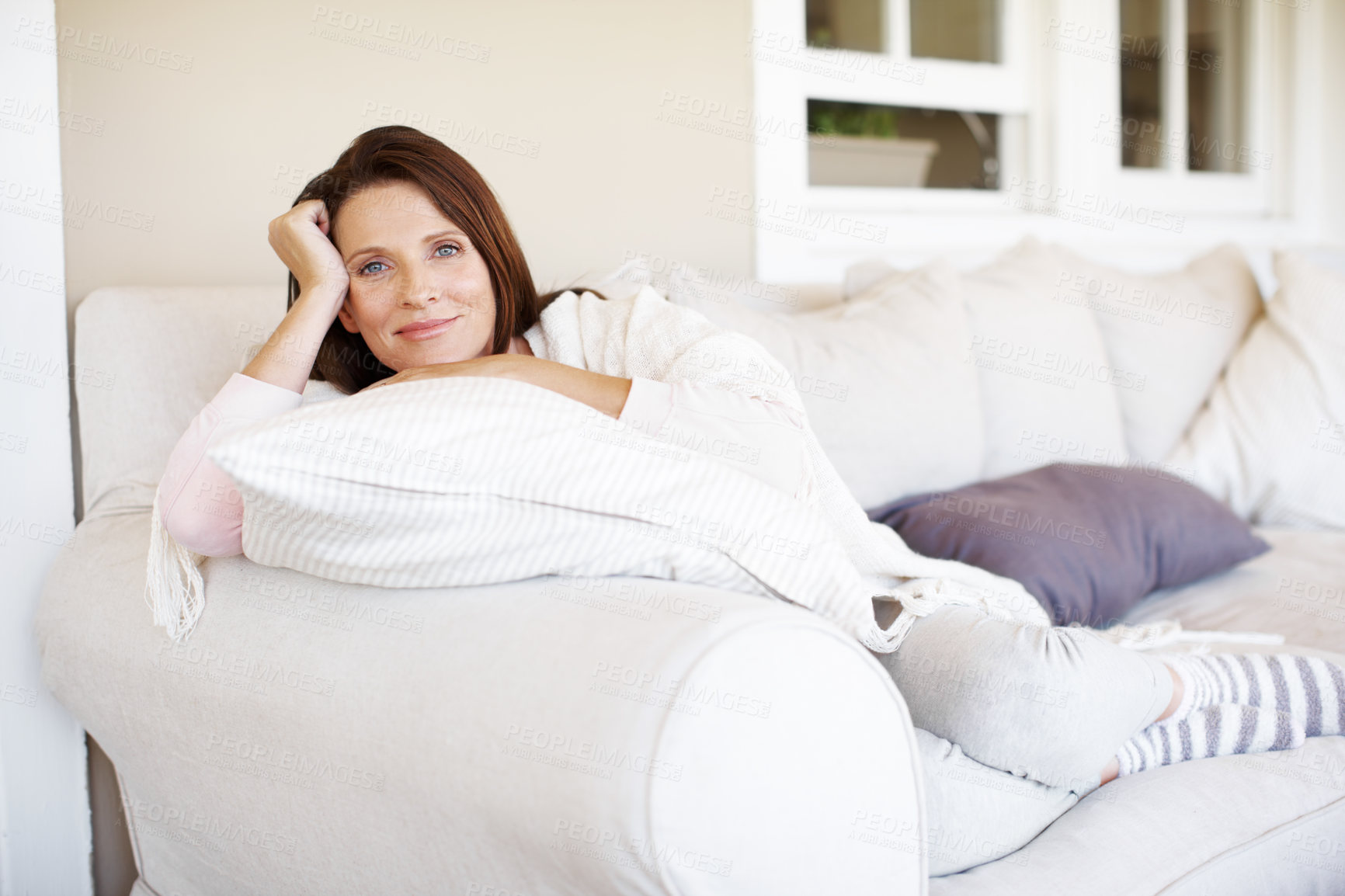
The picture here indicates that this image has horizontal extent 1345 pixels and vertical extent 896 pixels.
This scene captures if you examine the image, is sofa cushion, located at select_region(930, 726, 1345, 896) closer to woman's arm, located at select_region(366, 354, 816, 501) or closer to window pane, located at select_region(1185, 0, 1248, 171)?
woman's arm, located at select_region(366, 354, 816, 501)

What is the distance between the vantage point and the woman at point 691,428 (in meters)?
0.97

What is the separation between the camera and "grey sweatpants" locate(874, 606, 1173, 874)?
0.94 meters

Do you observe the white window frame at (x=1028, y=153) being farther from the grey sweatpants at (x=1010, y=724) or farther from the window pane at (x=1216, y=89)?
the grey sweatpants at (x=1010, y=724)

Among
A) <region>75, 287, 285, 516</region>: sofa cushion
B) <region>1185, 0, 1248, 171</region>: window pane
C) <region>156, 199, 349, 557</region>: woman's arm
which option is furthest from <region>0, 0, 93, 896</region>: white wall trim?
<region>1185, 0, 1248, 171</region>: window pane

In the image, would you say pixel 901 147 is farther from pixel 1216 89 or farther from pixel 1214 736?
pixel 1214 736

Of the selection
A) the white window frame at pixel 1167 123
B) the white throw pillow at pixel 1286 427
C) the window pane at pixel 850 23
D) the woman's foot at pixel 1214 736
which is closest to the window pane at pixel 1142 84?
the white window frame at pixel 1167 123

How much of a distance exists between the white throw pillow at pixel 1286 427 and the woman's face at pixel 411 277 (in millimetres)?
1522

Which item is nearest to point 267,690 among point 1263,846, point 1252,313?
point 1263,846

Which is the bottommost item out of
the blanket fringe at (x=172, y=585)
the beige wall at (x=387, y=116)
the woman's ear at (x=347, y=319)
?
the blanket fringe at (x=172, y=585)

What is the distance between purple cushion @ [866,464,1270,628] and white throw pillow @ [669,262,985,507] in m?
0.06

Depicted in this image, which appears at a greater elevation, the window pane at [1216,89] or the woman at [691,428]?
the window pane at [1216,89]

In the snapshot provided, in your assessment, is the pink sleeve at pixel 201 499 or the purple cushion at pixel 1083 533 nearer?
the pink sleeve at pixel 201 499

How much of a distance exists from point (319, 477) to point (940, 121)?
7.85ft

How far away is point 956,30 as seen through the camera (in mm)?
2738
